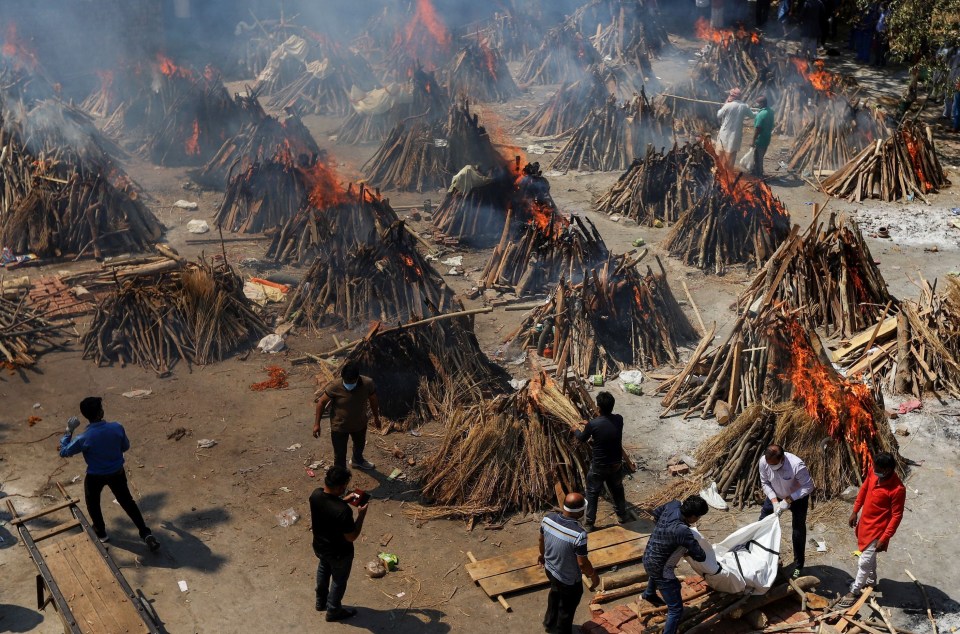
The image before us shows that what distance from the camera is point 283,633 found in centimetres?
757

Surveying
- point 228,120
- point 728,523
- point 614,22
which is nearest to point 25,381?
point 728,523

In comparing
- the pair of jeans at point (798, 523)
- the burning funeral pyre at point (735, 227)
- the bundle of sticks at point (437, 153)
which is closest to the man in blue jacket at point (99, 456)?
the pair of jeans at point (798, 523)

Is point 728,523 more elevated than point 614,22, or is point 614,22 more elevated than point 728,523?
point 614,22

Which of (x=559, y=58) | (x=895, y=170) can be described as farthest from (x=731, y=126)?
(x=559, y=58)

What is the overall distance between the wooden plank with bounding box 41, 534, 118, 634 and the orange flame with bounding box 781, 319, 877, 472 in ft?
21.0

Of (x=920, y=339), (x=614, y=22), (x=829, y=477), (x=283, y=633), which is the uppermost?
(x=614, y=22)

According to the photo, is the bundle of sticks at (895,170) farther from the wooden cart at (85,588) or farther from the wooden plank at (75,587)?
the wooden plank at (75,587)

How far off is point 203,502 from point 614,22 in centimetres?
2152

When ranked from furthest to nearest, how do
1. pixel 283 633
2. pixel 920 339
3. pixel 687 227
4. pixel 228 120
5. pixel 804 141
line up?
pixel 228 120 → pixel 804 141 → pixel 687 227 → pixel 920 339 → pixel 283 633

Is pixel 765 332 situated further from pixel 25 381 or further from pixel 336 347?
pixel 25 381

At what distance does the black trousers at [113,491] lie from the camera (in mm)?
8250

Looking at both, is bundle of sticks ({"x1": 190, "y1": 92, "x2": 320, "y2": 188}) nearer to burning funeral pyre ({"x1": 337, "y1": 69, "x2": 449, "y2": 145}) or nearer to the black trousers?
burning funeral pyre ({"x1": 337, "y1": 69, "x2": 449, "y2": 145})

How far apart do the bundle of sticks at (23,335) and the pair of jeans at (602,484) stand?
23.5ft

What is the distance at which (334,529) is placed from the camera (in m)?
7.22
